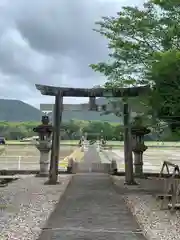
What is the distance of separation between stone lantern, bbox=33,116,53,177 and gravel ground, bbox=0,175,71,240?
9.23 feet

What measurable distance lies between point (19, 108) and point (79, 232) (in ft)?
490

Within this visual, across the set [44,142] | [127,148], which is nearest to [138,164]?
[127,148]

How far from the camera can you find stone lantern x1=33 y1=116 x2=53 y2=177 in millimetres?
18344

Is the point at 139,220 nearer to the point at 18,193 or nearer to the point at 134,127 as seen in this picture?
the point at 18,193

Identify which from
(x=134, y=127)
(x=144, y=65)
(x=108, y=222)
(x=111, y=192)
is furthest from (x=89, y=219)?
(x=134, y=127)

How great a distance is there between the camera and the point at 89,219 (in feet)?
26.8

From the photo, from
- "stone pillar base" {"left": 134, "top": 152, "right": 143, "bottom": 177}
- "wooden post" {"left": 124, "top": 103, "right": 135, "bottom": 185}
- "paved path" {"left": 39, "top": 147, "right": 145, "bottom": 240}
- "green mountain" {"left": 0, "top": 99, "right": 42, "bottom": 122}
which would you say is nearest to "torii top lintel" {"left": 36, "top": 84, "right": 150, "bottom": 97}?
"wooden post" {"left": 124, "top": 103, "right": 135, "bottom": 185}

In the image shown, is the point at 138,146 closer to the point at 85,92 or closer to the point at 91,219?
the point at 85,92

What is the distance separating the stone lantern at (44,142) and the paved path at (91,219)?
575 centimetres

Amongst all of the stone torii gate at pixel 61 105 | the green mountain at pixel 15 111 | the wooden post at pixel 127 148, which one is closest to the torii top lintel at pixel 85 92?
the stone torii gate at pixel 61 105

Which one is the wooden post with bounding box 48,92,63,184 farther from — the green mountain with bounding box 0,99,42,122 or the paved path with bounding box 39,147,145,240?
the green mountain with bounding box 0,99,42,122

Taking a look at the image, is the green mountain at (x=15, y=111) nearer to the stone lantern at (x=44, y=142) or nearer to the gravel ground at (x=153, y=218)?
the stone lantern at (x=44, y=142)

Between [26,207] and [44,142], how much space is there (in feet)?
28.3

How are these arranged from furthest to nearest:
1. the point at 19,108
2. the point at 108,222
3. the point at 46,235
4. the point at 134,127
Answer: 1. the point at 19,108
2. the point at 134,127
3. the point at 108,222
4. the point at 46,235
